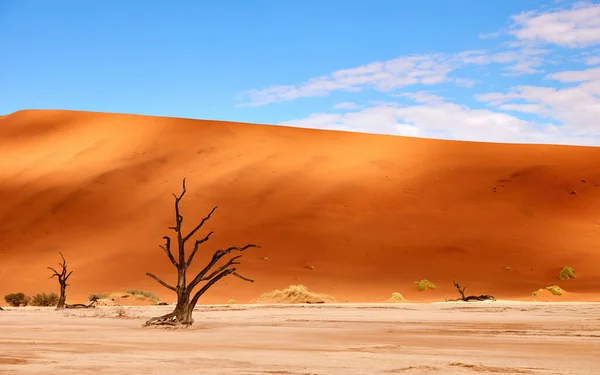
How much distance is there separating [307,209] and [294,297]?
18344mm

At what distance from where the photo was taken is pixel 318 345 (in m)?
13.0

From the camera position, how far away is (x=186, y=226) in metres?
50.2

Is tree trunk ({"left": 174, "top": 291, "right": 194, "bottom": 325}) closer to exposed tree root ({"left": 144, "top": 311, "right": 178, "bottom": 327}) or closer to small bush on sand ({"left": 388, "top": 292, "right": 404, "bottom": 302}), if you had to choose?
exposed tree root ({"left": 144, "top": 311, "right": 178, "bottom": 327})

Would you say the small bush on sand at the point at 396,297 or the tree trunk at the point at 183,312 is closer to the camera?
the tree trunk at the point at 183,312

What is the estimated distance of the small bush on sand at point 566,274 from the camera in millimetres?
38250

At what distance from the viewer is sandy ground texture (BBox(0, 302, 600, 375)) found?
938 cm

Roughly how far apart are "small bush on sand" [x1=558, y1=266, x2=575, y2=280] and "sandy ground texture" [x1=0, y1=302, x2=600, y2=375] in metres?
15.9

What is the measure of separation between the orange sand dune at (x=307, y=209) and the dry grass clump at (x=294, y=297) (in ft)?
8.25

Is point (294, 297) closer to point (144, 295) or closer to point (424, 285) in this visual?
point (424, 285)

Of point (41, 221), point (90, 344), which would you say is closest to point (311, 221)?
point (41, 221)

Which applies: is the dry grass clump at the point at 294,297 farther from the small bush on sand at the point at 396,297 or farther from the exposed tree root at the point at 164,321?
the exposed tree root at the point at 164,321

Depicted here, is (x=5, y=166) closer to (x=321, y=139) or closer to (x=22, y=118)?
(x=22, y=118)

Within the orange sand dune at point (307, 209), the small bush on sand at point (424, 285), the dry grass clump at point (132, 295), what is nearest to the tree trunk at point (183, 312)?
the dry grass clump at point (132, 295)

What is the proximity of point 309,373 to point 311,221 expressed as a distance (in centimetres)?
4100
